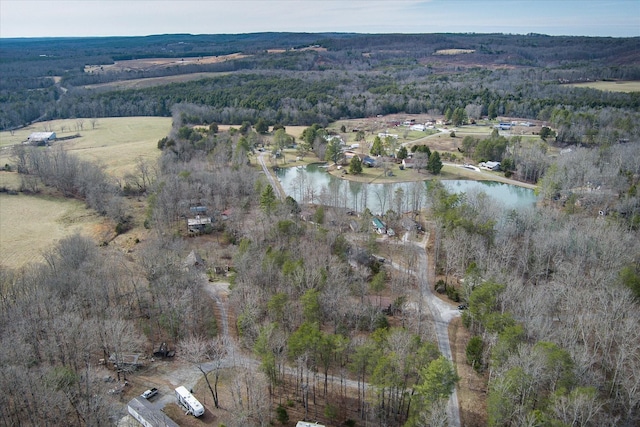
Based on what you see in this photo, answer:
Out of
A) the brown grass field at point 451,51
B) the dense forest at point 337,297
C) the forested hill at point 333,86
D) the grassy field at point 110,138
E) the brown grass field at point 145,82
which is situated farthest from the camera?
the brown grass field at point 451,51

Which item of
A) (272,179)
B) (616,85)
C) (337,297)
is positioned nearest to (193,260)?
(337,297)

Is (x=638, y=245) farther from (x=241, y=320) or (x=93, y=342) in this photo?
(x=93, y=342)

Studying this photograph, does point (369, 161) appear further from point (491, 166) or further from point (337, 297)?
point (337, 297)

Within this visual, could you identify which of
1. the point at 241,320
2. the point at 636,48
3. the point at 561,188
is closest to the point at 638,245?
the point at 561,188

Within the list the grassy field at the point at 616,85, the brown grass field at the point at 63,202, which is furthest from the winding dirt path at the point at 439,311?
Answer: the grassy field at the point at 616,85

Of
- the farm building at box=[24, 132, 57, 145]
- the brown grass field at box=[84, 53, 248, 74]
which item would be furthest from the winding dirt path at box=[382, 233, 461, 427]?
the brown grass field at box=[84, 53, 248, 74]

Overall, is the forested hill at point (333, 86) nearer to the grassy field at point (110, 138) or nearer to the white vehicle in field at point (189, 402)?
the grassy field at point (110, 138)
